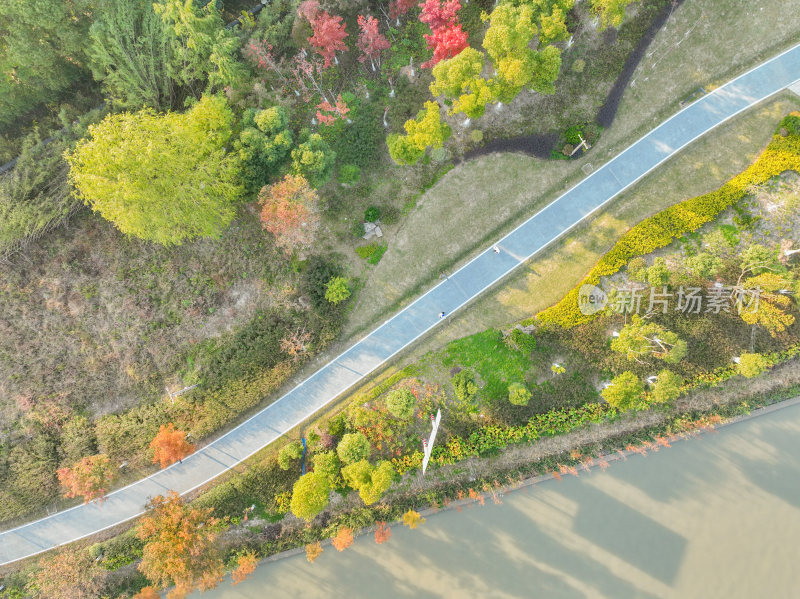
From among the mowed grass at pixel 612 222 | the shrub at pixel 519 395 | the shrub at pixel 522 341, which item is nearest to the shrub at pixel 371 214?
the mowed grass at pixel 612 222

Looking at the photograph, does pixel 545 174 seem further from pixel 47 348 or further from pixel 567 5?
pixel 47 348

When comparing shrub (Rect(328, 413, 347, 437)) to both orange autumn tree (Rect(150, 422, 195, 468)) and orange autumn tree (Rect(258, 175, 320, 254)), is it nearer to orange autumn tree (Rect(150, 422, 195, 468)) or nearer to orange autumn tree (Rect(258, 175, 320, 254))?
orange autumn tree (Rect(150, 422, 195, 468))

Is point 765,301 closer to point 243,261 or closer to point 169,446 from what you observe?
point 243,261

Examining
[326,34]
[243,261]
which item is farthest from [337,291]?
[326,34]

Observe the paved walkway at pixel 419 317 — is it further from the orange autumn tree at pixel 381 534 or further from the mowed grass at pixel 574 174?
the orange autumn tree at pixel 381 534

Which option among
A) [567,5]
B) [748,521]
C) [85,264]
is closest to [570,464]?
[748,521]

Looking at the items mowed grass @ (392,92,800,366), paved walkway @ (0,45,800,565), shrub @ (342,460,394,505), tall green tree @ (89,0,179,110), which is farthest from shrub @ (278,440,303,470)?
tall green tree @ (89,0,179,110)
